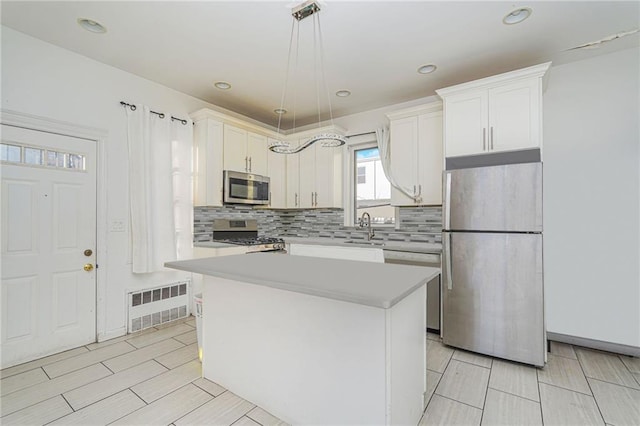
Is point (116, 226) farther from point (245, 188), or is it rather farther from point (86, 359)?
point (245, 188)

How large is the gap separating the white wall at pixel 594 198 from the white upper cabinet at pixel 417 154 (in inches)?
40.5

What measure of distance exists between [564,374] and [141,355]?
353 centimetres

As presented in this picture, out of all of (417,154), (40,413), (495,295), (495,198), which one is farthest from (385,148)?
(40,413)

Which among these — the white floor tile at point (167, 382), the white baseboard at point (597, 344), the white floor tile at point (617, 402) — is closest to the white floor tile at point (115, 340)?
the white floor tile at point (167, 382)

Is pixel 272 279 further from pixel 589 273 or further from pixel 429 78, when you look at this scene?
pixel 589 273

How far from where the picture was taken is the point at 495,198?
2527 millimetres

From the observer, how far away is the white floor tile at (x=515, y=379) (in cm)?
206

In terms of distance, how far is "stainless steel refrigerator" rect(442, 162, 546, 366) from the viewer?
7.87ft

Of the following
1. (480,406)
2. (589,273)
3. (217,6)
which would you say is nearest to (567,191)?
(589,273)

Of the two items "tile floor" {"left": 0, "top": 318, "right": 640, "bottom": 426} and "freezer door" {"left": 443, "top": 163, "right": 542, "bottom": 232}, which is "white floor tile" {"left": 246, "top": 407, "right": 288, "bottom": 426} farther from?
"freezer door" {"left": 443, "top": 163, "right": 542, "bottom": 232}

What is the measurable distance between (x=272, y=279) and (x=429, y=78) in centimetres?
285

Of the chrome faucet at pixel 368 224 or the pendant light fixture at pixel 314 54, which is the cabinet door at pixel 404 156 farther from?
the pendant light fixture at pixel 314 54

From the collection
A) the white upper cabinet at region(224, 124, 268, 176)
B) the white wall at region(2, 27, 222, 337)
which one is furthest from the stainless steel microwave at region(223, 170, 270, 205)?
the white wall at region(2, 27, 222, 337)

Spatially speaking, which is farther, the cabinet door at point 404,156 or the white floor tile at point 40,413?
the cabinet door at point 404,156
